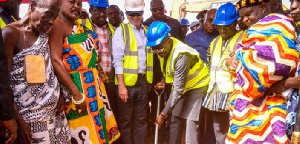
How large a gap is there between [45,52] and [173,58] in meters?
1.40

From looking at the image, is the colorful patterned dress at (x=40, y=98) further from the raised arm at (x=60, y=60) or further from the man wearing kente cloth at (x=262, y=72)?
the man wearing kente cloth at (x=262, y=72)

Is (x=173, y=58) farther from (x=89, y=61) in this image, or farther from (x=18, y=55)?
(x=18, y=55)

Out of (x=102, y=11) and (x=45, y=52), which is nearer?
(x=45, y=52)

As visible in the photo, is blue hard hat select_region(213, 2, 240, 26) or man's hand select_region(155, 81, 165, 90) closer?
blue hard hat select_region(213, 2, 240, 26)

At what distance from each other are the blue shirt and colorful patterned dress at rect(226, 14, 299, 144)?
2210mm

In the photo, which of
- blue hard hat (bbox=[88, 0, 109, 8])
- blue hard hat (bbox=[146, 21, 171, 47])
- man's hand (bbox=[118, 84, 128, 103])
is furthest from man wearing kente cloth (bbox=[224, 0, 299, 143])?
blue hard hat (bbox=[88, 0, 109, 8])

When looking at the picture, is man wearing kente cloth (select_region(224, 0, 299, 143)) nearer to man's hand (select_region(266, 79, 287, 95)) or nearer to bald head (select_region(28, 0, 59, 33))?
man's hand (select_region(266, 79, 287, 95))

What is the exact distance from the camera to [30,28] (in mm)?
2303

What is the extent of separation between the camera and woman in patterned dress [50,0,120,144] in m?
2.57

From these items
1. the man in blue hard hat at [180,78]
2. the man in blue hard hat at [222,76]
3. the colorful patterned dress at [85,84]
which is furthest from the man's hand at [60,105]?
the man in blue hard hat at [222,76]

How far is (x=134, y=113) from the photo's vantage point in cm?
433

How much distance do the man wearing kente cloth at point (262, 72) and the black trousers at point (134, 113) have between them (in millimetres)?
2013

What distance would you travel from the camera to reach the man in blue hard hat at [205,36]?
4.49 metres

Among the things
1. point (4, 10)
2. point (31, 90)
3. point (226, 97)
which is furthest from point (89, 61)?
point (226, 97)
